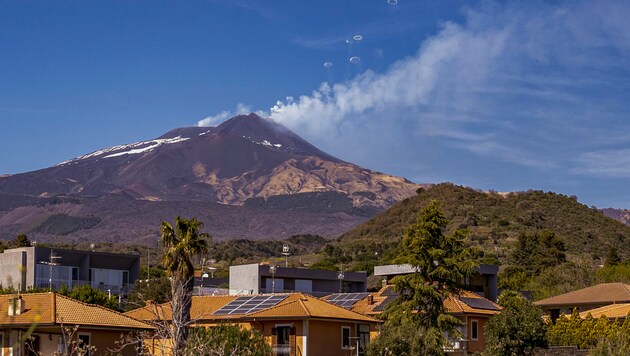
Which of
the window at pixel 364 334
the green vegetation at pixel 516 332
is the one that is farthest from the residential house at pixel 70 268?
the green vegetation at pixel 516 332

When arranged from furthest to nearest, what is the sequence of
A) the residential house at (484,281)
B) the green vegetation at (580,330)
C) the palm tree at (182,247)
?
1. the residential house at (484,281)
2. the green vegetation at (580,330)
3. the palm tree at (182,247)

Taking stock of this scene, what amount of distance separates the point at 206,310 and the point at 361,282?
33.7m

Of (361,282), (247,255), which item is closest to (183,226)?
(361,282)

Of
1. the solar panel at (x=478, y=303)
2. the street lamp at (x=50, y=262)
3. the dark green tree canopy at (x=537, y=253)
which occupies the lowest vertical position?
the solar panel at (x=478, y=303)

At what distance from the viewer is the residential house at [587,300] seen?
62.2 m

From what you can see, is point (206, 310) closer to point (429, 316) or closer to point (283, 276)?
point (429, 316)

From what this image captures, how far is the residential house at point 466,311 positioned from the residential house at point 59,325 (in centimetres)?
1656

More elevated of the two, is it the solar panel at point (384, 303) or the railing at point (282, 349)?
the solar panel at point (384, 303)

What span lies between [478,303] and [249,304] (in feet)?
47.4

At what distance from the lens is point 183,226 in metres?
44.0

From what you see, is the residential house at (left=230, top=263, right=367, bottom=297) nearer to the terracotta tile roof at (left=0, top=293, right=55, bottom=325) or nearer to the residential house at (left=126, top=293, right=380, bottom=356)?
the residential house at (left=126, top=293, right=380, bottom=356)

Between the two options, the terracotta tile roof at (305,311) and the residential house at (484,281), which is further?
the residential house at (484,281)

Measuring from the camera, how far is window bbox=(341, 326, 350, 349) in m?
51.5

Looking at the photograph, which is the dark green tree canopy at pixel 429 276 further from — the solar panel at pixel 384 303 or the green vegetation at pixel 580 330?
the solar panel at pixel 384 303
